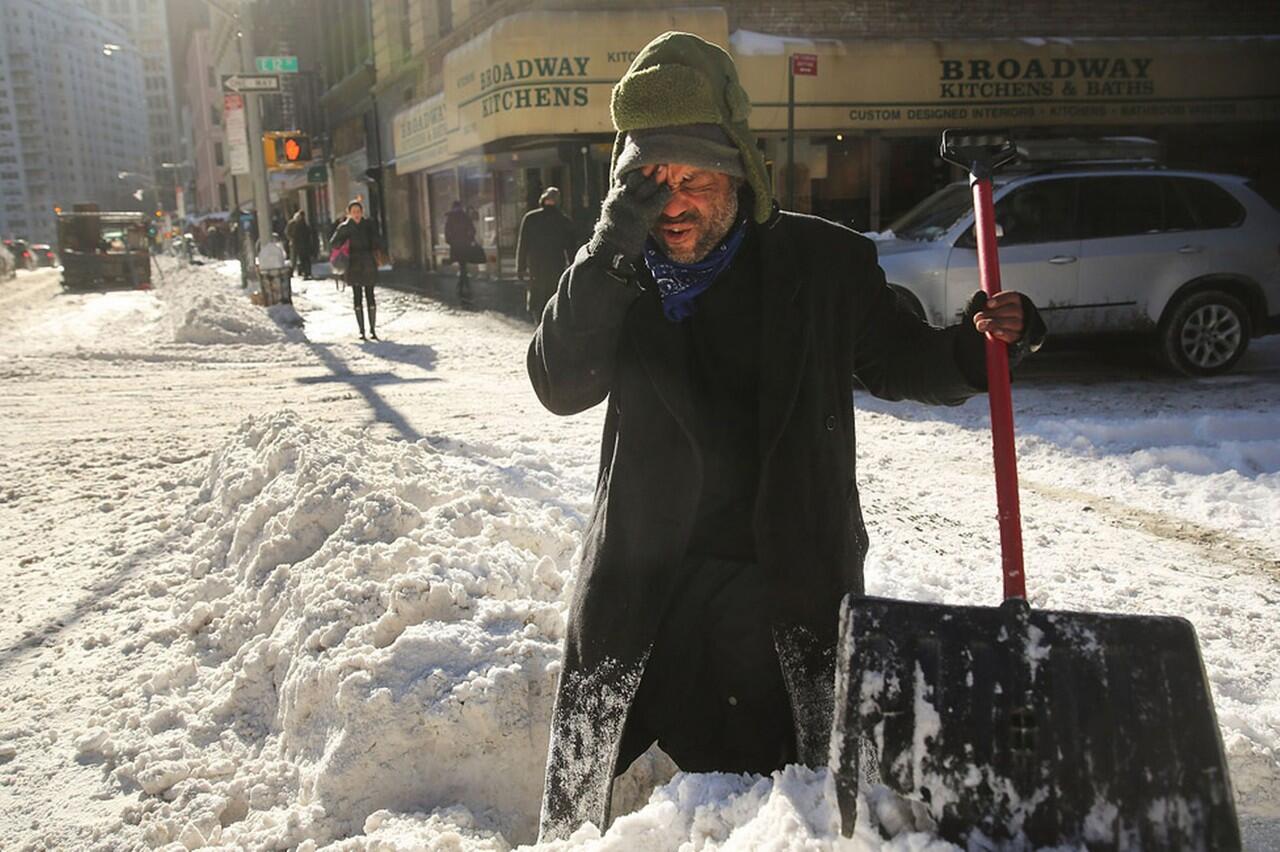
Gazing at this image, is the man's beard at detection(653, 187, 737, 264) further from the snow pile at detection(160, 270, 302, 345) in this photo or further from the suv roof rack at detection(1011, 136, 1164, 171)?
the snow pile at detection(160, 270, 302, 345)

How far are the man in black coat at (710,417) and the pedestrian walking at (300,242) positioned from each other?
26.5m

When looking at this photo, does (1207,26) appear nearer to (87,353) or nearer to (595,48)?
(595,48)

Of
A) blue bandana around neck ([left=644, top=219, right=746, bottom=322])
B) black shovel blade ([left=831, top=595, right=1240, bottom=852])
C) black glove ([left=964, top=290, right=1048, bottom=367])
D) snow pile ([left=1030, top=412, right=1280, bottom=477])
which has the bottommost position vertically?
snow pile ([left=1030, top=412, right=1280, bottom=477])

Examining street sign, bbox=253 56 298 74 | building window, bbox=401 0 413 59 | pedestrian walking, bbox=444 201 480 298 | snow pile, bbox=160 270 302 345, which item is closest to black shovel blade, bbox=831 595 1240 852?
snow pile, bbox=160 270 302 345

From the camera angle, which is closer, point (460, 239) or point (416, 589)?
point (416, 589)

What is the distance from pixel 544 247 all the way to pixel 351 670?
9957 mm

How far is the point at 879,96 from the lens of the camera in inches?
704

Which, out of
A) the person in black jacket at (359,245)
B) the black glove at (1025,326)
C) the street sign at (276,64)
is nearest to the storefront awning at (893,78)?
the street sign at (276,64)

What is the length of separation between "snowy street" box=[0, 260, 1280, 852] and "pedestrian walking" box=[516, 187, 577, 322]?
12.7 feet

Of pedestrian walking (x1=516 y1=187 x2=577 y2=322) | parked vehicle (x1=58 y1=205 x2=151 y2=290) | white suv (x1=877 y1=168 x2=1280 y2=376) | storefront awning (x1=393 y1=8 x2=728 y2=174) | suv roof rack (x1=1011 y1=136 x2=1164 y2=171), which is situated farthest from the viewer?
parked vehicle (x1=58 y1=205 x2=151 y2=290)

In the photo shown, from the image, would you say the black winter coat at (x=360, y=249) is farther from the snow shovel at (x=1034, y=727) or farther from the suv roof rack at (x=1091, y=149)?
the snow shovel at (x=1034, y=727)

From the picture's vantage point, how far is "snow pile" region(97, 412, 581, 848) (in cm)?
316

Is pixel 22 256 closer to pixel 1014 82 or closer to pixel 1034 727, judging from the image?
pixel 1014 82

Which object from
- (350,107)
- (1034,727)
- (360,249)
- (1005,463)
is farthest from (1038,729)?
(350,107)
